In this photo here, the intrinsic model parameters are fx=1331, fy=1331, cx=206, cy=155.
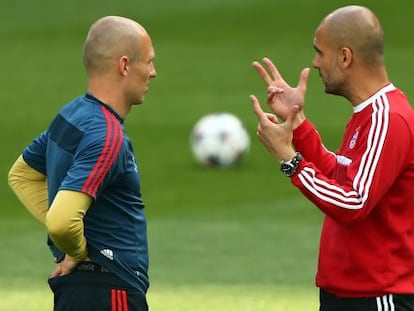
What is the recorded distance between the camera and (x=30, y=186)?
656 centimetres

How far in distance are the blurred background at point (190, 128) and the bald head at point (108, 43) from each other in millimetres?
4401

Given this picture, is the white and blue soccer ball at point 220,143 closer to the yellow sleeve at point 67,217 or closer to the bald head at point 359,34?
the bald head at point 359,34

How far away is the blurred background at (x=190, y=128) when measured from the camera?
11.6 metres

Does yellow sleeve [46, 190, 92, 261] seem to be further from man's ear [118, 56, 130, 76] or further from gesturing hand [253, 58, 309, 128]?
gesturing hand [253, 58, 309, 128]

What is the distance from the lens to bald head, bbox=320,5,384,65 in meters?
6.38

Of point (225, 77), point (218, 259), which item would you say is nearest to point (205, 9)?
point (225, 77)

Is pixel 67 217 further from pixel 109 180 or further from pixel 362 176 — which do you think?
pixel 362 176

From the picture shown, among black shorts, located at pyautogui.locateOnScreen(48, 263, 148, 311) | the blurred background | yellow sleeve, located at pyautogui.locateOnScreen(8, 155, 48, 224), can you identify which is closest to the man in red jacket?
black shorts, located at pyautogui.locateOnScreen(48, 263, 148, 311)

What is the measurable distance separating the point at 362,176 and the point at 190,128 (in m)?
13.8

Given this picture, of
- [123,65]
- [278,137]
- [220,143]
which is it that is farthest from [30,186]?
[220,143]

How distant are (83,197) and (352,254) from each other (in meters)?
1.39

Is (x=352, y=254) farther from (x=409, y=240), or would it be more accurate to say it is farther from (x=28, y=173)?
(x=28, y=173)

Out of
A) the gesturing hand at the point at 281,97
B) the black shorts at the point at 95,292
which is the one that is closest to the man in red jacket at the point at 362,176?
the gesturing hand at the point at 281,97

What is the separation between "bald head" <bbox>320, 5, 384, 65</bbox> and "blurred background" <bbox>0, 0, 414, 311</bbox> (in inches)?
165
